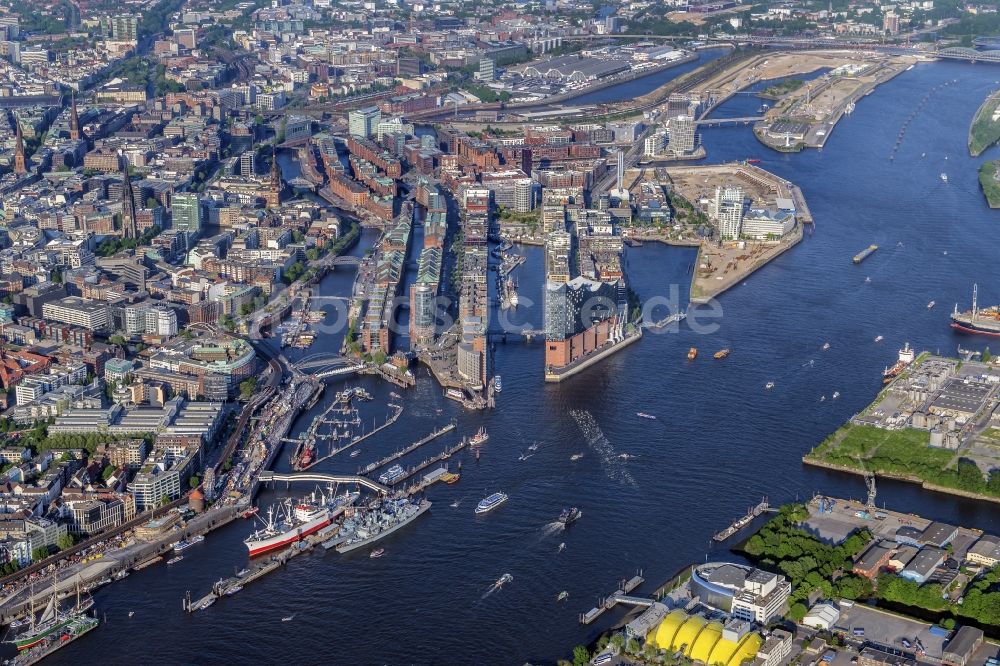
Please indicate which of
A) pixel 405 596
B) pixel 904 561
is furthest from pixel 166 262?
pixel 904 561

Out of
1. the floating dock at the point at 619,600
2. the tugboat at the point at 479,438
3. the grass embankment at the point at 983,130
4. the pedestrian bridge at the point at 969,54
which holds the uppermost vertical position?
the pedestrian bridge at the point at 969,54

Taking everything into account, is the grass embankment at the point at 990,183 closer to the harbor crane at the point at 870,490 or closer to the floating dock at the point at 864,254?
the floating dock at the point at 864,254

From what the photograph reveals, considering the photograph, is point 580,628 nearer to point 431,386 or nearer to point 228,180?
point 431,386

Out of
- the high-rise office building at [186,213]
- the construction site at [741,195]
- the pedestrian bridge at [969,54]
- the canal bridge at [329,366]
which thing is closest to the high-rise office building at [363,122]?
the construction site at [741,195]

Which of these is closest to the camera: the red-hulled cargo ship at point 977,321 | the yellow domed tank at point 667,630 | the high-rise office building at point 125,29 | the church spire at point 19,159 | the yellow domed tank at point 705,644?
the yellow domed tank at point 705,644

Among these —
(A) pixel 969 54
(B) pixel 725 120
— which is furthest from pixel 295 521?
(A) pixel 969 54

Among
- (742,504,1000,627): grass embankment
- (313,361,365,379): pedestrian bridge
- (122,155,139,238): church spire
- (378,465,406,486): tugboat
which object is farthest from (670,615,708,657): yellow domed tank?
(122,155,139,238): church spire
